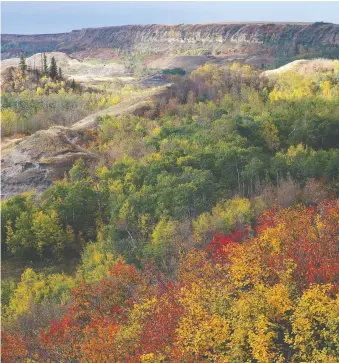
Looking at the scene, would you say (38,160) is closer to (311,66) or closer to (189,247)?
(189,247)

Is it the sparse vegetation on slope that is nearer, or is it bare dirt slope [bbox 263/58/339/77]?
the sparse vegetation on slope

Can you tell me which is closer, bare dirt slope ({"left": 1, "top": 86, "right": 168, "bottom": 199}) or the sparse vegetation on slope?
the sparse vegetation on slope

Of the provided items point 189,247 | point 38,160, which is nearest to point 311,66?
point 38,160

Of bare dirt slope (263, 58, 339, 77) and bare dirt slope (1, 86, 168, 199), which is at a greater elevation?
bare dirt slope (263, 58, 339, 77)

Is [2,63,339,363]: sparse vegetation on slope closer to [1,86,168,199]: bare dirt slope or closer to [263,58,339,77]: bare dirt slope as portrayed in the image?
[1,86,168,199]: bare dirt slope

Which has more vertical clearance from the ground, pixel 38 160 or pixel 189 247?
pixel 38 160

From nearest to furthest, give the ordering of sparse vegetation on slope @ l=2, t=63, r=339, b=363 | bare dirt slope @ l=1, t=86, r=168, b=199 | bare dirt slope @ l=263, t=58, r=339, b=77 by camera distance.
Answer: sparse vegetation on slope @ l=2, t=63, r=339, b=363, bare dirt slope @ l=1, t=86, r=168, b=199, bare dirt slope @ l=263, t=58, r=339, b=77

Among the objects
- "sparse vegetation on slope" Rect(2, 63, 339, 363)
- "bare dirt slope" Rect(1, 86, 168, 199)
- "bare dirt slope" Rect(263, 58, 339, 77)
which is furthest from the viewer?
"bare dirt slope" Rect(263, 58, 339, 77)

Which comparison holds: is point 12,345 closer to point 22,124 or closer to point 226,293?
point 226,293

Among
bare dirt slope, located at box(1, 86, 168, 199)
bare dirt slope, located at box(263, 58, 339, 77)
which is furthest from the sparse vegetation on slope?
bare dirt slope, located at box(263, 58, 339, 77)

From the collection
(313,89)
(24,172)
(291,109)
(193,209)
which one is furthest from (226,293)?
(313,89)

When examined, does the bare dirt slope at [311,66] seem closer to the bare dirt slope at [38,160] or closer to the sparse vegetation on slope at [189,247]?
the sparse vegetation on slope at [189,247]

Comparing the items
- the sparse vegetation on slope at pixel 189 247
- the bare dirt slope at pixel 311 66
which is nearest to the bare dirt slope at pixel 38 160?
the sparse vegetation on slope at pixel 189 247

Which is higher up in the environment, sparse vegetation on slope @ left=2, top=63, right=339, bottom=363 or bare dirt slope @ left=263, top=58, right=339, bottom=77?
bare dirt slope @ left=263, top=58, right=339, bottom=77
